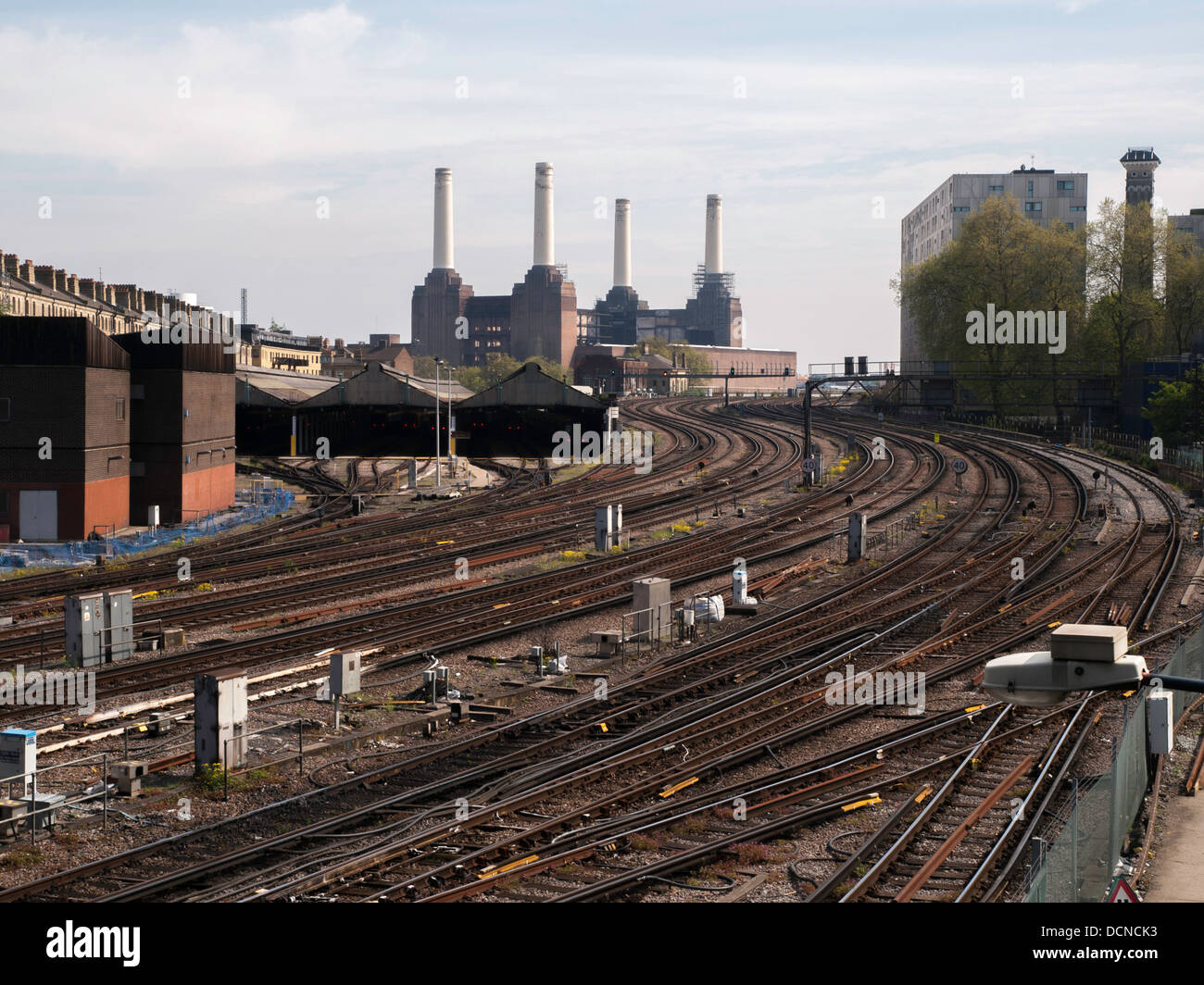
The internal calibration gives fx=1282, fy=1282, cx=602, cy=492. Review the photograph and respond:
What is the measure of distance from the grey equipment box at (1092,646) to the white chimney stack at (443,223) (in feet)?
602

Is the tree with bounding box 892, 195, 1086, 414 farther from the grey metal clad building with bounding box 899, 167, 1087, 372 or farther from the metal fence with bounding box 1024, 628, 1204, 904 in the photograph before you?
the metal fence with bounding box 1024, 628, 1204, 904

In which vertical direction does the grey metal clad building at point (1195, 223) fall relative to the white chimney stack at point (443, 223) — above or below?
below

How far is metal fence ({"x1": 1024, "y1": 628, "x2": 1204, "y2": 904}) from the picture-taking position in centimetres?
1160

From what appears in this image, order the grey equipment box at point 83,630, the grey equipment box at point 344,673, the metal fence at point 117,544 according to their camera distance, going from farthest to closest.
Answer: the metal fence at point 117,544, the grey equipment box at point 83,630, the grey equipment box at point 344,673

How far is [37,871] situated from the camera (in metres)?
13.9

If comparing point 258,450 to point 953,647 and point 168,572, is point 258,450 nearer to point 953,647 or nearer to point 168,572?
point 168,572

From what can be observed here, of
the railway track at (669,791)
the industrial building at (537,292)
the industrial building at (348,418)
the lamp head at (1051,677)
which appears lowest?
A: the railway track at (669,791)

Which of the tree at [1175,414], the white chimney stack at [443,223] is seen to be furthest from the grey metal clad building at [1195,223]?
the white chimney stack at [443,223]

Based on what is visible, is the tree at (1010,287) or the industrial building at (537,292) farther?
the industrial building at (537,292)

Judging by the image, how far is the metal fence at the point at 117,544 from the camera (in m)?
37.1

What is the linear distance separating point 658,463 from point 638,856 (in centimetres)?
5175

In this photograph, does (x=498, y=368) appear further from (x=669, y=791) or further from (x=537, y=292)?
(x=669, y=791)

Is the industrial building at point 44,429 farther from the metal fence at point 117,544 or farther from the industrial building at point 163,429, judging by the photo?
the industrial building at point 163,429
